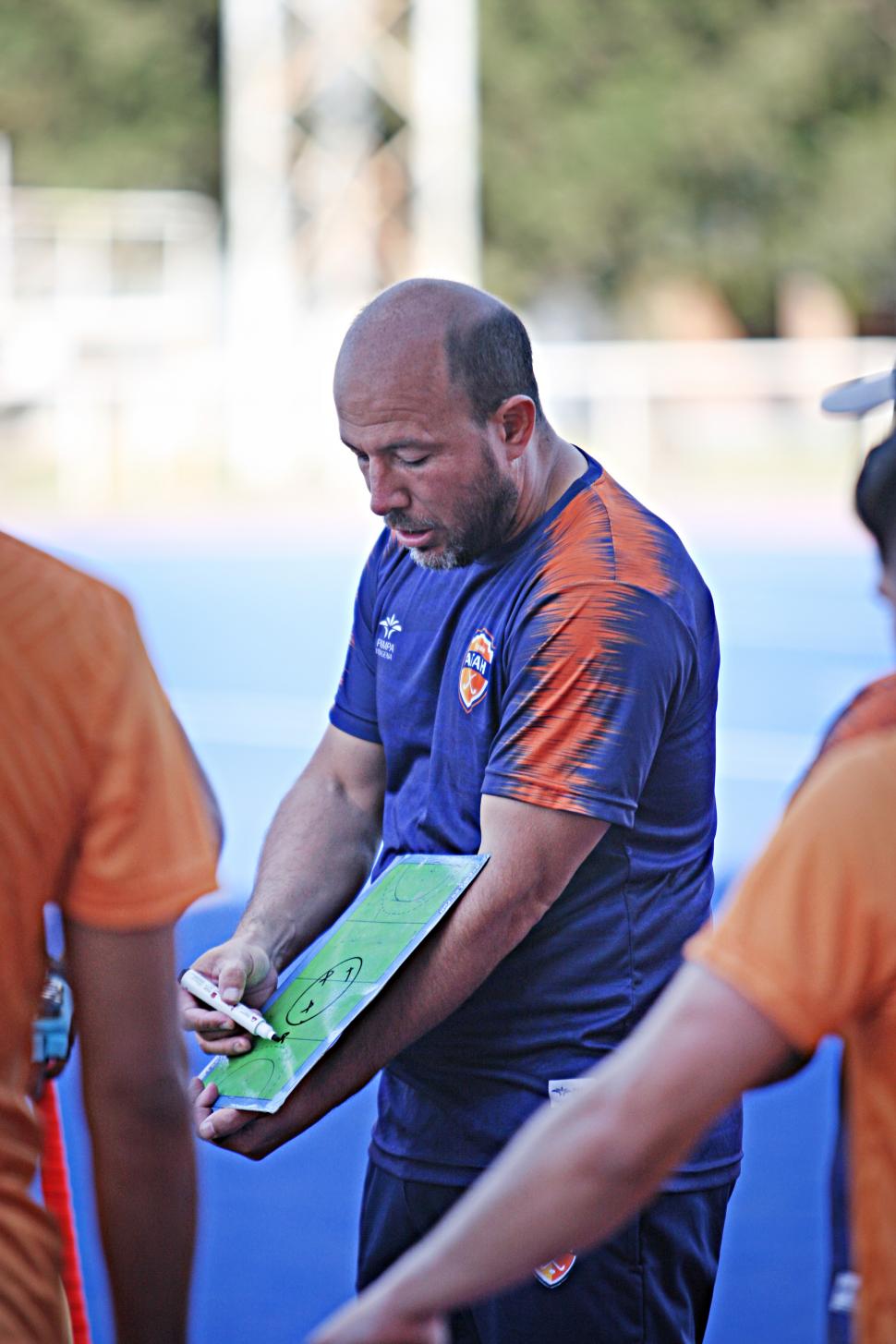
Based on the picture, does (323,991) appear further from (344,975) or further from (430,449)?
(430,449)

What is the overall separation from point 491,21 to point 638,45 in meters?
2.95

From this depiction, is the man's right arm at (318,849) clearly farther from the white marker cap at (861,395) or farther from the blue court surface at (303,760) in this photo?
the white marker cap at (861,395)

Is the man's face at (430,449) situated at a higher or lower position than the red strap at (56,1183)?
higher

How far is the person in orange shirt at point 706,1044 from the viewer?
1643mm

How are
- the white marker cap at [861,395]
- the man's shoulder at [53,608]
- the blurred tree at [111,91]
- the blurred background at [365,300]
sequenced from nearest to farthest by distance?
the man's shoulder at [53,608] → the white marker cap at [861,395] → the blurred background at [365,300] → the blurred tree at [111,91]

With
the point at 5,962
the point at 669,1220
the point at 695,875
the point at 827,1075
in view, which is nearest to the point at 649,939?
the point at 695,875

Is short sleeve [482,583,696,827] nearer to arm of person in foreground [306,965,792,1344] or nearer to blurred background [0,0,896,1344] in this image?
arm of person in foreground [306,965,792,1344]

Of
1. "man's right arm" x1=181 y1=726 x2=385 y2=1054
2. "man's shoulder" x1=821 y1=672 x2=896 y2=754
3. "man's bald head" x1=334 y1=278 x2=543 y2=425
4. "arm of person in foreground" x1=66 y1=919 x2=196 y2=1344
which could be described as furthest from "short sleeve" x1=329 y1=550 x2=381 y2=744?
"man's shoulder" x1=821 y1=672 x2=896 y2=754

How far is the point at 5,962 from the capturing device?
1877mm

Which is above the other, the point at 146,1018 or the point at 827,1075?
the point at 146,1018

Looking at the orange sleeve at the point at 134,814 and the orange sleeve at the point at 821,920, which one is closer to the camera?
the orange sleeve at the point at 821,920

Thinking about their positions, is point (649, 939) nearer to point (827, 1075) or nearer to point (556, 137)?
point (827, 1075)

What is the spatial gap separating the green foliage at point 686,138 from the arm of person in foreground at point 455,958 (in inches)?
1349

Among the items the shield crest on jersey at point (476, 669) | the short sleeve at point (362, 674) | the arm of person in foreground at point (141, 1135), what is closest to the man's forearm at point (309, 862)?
the short sleeve at point (362, 674)
